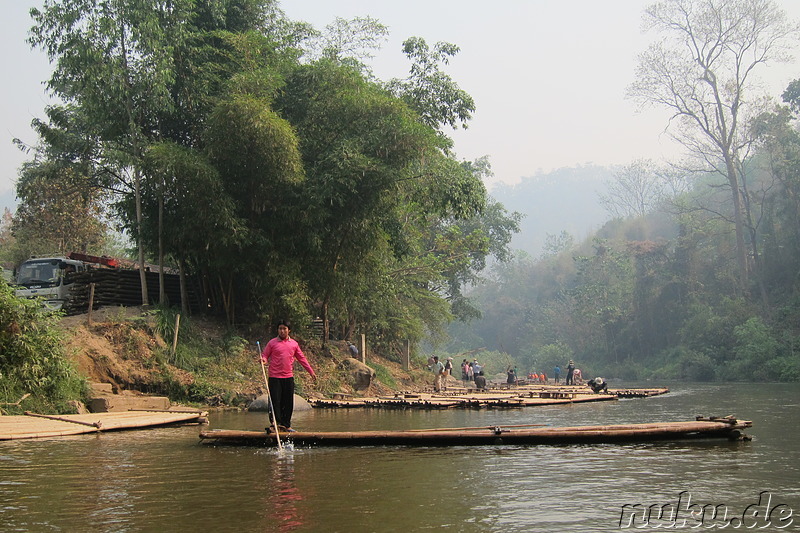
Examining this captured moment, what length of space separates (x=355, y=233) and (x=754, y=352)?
23564 mm

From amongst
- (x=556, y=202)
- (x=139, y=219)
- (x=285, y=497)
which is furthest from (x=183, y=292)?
(x=556, y=202)

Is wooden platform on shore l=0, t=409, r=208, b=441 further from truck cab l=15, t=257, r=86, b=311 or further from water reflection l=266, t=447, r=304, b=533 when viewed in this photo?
truck cab l=15, t=257, r=86, b=311

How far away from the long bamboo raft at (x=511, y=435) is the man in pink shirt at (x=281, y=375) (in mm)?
617

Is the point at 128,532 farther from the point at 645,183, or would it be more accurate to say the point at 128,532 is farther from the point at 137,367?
the point at 645,183

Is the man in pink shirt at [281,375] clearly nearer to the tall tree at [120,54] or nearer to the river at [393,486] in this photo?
the river at [393,486]

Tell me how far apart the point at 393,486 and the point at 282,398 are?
11.4ft

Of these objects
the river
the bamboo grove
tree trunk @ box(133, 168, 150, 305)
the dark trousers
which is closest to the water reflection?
the river

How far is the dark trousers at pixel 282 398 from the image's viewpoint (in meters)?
9.20

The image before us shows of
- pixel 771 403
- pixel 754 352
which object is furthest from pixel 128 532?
pixel 754 352

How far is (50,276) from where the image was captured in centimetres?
1897

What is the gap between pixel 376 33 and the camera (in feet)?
74.9

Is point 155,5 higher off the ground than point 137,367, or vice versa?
point 155,5

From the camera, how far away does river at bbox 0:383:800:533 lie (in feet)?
15.9

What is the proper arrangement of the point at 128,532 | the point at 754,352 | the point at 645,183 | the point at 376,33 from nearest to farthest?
the point at 128,532 < the point at 376,33 < the point at 754,352 < the point at 645,183
